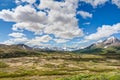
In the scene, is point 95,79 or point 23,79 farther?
point 23,79

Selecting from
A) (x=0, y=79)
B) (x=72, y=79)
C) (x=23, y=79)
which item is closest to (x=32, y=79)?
(x=23, y=79)

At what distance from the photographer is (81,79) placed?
47.6 meters

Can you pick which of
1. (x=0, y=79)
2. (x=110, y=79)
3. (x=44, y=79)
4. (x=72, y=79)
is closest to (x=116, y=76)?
(x=110, y=79)

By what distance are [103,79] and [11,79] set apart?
10299 centimetres

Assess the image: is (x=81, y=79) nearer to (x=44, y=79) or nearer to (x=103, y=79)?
(x=103, y=79)

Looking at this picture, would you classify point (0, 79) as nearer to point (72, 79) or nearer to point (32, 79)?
point (32, 79)

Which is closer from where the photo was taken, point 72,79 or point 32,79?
point 72,79

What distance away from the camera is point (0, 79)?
139m

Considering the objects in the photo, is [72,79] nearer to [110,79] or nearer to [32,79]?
[110,79]

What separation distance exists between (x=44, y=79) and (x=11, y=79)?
2052cm

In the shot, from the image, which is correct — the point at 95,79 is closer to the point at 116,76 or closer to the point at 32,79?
the point at 116,76

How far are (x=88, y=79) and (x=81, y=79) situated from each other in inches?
88.4

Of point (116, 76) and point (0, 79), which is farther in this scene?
point (0, 79)

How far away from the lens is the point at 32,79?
13700 centimetres
